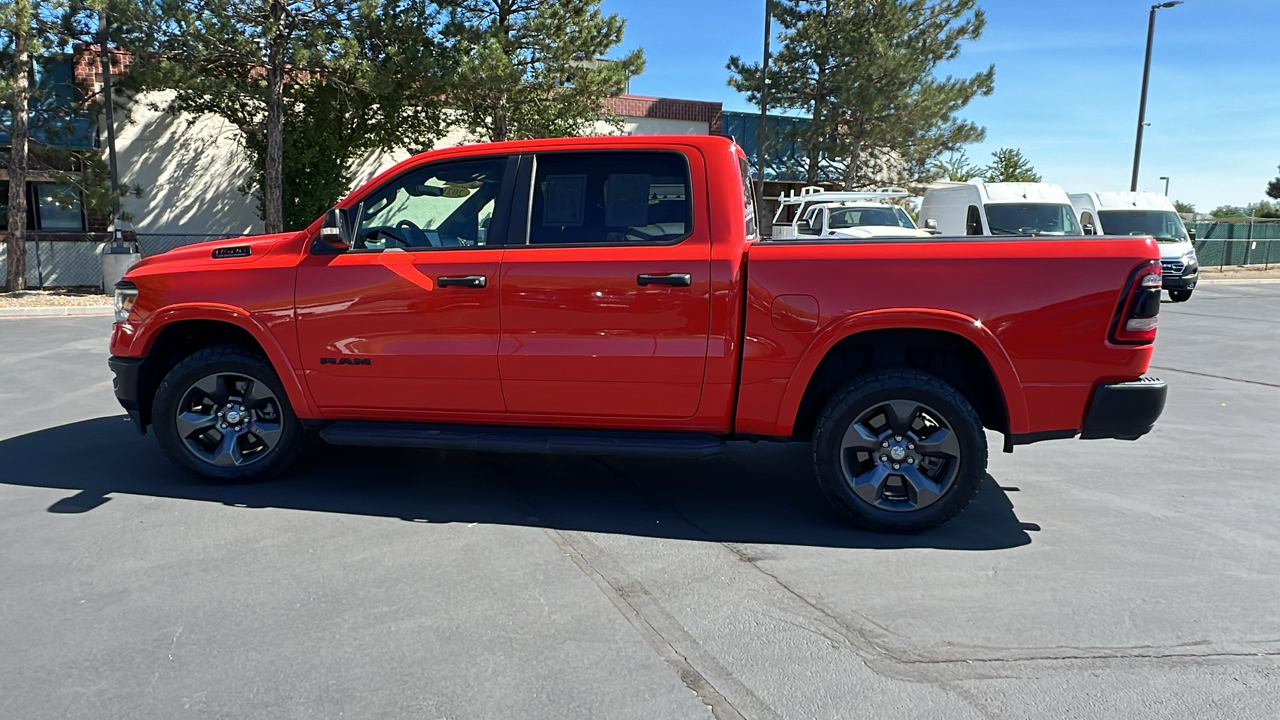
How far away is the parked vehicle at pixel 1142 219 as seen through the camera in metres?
19.4

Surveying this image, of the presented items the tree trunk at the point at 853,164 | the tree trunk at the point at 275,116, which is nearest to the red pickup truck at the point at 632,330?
the tree trunk at the point at 275,116

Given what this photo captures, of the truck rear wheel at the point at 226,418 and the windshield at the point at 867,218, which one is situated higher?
the windshield at the point at 867,218

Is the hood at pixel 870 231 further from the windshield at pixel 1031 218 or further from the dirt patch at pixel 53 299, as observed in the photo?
the dirt patch at pixel 53 299

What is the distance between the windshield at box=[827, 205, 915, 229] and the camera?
61.1 ft

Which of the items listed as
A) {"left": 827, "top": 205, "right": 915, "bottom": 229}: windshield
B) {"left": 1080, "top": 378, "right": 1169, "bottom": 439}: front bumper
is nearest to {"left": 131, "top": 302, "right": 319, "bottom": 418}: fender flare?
{"left": 1080, "top": 378, "right": 1169, "bottom": 439}: front bumper

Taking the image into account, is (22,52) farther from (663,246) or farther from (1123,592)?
(1123,592)

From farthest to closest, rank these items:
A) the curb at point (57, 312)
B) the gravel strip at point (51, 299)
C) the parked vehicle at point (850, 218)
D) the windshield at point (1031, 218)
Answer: the windshield at point (1031, 218) → the parked vehicle at point (850, 218) → the gravel strip at point (51, 299) → the curb at point (57, 312)

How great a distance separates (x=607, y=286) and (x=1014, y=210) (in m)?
16.7

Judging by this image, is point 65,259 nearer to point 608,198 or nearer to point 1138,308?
point 608,198

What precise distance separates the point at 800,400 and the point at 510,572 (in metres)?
1.68

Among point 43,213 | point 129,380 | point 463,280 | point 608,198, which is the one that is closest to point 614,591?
point 463,280

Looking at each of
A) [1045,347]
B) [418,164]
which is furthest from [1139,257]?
[418,164]

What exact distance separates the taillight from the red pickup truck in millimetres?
13

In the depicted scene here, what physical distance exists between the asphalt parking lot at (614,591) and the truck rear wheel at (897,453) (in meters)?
0.19
